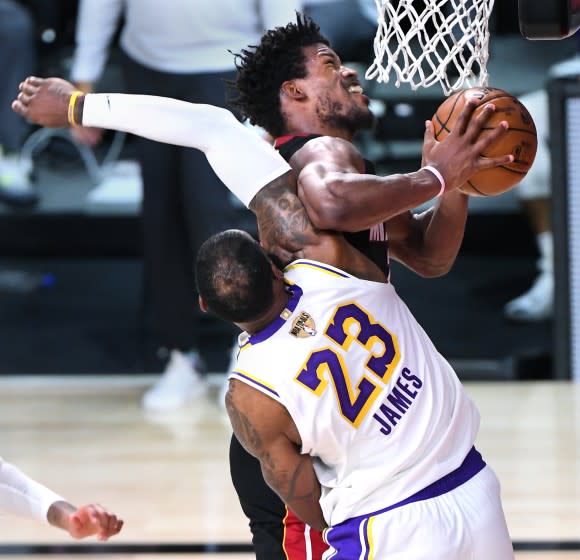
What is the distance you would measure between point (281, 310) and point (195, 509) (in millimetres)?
2054

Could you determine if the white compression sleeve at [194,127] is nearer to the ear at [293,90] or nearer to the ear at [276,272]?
the ear at [293,90]

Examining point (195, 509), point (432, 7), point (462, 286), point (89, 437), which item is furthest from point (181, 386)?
point (432, 7)

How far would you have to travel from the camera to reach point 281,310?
2.77m

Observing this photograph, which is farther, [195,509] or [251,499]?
[195,509]

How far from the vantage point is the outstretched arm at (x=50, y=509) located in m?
3.10

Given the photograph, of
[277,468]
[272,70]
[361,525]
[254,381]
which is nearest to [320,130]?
[272,70]

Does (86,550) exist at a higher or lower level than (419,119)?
lower

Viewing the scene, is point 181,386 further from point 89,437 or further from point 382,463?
point 382,463

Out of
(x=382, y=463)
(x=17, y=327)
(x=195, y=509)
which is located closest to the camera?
(x=382, y=463)

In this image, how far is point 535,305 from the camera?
7.28 m

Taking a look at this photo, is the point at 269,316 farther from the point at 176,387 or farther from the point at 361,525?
the point at 176,387

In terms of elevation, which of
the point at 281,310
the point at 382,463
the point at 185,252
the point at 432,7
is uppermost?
the point at 432,7

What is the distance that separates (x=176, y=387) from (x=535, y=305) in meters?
2.30

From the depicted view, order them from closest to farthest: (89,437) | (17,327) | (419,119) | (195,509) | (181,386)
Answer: (195,509) → (89,437) → (181,386) → (17,327) → (419,119)
